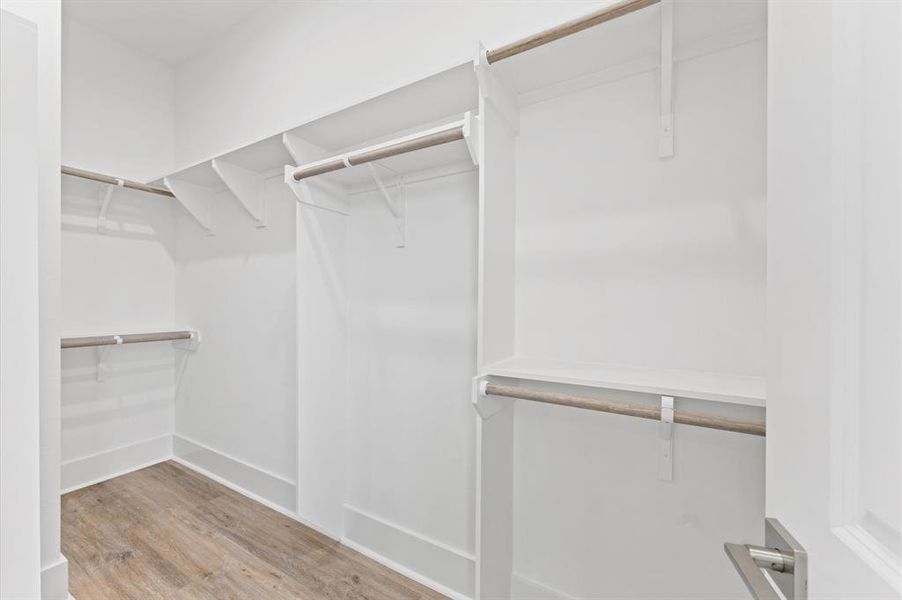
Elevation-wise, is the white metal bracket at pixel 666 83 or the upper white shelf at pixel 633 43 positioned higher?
the upper white shelf at pixel 633 43

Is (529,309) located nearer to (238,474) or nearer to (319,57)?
(319,57)

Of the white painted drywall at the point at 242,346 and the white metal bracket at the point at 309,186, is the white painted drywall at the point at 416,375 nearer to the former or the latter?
the white metal bracket at the point at 309,186

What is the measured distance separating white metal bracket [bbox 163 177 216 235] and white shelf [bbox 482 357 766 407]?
227 cm

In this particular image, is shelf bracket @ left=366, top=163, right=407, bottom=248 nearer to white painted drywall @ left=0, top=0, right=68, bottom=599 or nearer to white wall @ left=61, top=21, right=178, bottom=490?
white painted drywall @ left=0, top=0, right=68, bottom=599

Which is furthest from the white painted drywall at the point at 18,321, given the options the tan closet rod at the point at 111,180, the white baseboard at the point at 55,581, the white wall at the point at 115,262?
the white wall at the point at 115,262

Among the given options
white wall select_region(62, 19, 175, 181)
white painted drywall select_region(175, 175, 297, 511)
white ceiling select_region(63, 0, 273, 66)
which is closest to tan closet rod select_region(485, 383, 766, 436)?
white painted drywall select_region(175, 175, 297, 511)

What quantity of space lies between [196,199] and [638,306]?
Result: 104 inches

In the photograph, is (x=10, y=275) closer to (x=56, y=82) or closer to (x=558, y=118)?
(x=56, y=82)

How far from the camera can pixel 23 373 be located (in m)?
0.93

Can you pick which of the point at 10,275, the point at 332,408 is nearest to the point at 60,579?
the point at 332,408

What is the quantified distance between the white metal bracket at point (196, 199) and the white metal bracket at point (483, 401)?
7.38ft

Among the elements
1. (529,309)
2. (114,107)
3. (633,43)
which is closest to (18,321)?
(529,309)

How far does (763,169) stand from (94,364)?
3.47m

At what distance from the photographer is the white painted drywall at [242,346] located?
2.24 meters
